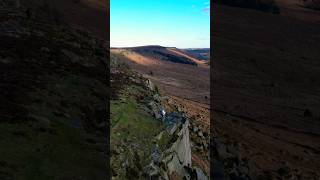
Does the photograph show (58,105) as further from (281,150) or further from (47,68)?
(281,150)

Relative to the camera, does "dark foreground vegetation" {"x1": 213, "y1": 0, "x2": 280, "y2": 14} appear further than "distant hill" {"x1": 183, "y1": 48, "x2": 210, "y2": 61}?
No

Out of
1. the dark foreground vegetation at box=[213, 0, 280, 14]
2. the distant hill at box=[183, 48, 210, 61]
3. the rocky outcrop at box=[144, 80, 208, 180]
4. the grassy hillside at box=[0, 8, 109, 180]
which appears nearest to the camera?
the grassy hillside at box=[0, 8, 109, 180]

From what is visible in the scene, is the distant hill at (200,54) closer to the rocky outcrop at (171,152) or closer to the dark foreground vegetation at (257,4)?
the dark foreground vegetation at (257,4)

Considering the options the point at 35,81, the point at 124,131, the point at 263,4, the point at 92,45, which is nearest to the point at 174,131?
the point at 124,131

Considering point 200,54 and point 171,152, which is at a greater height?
point 200,54

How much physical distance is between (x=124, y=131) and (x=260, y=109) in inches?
1049

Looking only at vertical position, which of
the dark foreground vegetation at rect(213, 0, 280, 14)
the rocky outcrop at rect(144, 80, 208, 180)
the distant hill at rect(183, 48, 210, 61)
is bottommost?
the rocky outcrop at rect(144, 80, 208, 180)

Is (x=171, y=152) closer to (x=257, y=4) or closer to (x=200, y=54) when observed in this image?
(x=257, y=4)

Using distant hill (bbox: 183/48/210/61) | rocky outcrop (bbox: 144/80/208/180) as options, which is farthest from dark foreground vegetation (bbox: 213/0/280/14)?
rocky outcrop (bbox: 144/80/208/180)

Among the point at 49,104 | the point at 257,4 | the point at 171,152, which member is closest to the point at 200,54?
the point at 257,4

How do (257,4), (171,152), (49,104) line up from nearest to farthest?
(49,104) → (171,152) → (257,4)

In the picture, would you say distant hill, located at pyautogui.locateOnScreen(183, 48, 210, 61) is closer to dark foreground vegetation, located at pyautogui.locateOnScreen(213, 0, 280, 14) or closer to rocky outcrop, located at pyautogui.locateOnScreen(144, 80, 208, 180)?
dark foreground vegetation, located at pyautogui.locateOnScreen(213, 0, 280, 14)

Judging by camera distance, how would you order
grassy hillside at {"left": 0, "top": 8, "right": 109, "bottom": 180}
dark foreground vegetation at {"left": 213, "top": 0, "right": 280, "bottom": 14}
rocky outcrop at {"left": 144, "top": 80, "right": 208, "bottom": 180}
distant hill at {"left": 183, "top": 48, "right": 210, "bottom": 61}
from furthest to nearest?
distant hill at {"left": 183, "top": 48, "right": 210, "bottom": 61}
dark foreground vegetation at {"left": 213, "top": 0, "right": 280, "bottom": 14}
rocky outcrop at {"left": 144, "top": 80, "right": 208, "bottom": 180}
grassy hillside at {"left": 0, "top": 8, "right": 109, "bottom": 180}

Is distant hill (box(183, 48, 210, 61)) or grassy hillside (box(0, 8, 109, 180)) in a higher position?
distant hill (box(183, 48, 210, 61))
